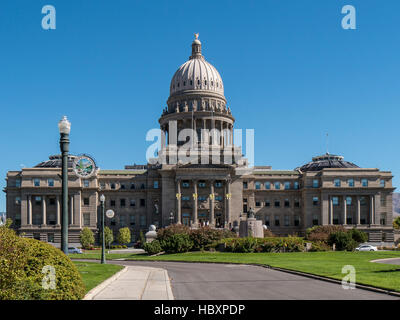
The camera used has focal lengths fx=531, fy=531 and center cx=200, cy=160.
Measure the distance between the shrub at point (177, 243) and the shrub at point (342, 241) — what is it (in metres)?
18.4

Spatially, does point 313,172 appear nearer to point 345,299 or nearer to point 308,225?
point 308,225

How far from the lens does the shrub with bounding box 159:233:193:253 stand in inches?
2650

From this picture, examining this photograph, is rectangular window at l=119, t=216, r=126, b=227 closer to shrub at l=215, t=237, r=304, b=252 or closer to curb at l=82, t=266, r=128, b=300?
shrub at l=215, t=237, r=304, b=252

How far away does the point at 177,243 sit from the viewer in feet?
221

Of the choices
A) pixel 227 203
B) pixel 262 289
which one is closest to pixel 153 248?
pixel 227 203

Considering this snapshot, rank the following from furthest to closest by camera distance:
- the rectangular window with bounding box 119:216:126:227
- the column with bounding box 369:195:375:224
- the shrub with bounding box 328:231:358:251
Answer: the rectangular window with bounding box 119:216:126:227 → the column with bounding box 369:195:375:224 → the shrub with bounding box 328:231:358:251

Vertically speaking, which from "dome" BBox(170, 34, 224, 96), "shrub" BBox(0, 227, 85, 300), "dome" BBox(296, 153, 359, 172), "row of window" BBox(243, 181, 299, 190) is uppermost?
"dome" BBox(170, 34, 224, 96)

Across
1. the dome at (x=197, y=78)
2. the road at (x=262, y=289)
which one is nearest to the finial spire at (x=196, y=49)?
the dome at (x=197, y=78)

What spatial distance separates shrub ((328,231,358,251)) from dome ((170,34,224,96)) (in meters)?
66.4

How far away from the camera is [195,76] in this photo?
128875 mm

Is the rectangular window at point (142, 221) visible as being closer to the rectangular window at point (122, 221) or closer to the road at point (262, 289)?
the rectangular window at point (122, 221)

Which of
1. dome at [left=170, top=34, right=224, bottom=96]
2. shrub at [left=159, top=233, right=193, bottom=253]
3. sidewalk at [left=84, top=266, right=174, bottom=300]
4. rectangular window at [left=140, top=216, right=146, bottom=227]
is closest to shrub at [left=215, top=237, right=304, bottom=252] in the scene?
shrub at [left=159, top=233, right=193, bottom=253]

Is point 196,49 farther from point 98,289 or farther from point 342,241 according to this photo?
point 98,289

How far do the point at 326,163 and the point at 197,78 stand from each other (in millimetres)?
36719
